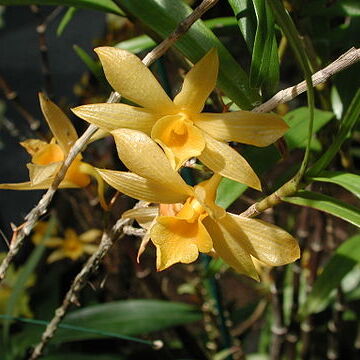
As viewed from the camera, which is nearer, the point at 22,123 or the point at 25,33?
the point at 22,123

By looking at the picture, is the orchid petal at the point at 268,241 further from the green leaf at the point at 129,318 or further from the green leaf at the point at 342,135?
the green leaf at the point at 129,318

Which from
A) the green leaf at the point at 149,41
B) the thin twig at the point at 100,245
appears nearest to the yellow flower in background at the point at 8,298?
the thin twig at the point at 100,245

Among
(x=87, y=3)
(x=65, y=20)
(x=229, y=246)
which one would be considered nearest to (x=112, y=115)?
(x=229, y=246)

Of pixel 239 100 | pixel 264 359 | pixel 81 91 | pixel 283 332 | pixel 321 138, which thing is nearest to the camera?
pixel 239 100

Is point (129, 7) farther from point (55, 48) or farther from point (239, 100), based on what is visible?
point (55, 48)

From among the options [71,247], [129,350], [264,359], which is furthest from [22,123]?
[264,359]

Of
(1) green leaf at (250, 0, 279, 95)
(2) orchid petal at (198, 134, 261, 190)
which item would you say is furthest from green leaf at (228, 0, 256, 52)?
(2) orchid petal at (198, 134, 261, 190)
